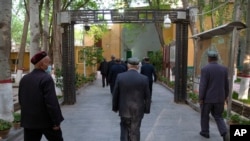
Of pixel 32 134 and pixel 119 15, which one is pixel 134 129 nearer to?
pixel 32 134

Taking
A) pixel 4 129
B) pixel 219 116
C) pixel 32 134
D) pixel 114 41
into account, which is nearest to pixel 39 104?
pixel 32 134

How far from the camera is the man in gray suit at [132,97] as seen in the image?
6.07 m

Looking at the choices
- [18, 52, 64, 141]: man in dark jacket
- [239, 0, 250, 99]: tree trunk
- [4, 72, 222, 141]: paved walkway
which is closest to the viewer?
[18, 52, 64, 141]: man in dark jacket

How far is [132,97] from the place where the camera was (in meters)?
6.08

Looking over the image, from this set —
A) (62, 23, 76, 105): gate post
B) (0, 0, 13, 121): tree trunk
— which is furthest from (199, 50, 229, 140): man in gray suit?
(62, 23, 76, 105): gate post

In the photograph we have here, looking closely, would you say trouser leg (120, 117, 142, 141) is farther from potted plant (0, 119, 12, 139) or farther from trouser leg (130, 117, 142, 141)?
potted plant (0, 119, 12, 139)

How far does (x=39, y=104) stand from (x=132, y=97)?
5.37ft

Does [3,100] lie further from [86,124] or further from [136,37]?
[136,37]

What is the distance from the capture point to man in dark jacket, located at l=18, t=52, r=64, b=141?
4.98 metres

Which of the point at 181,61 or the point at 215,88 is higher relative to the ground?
the point at 181,61

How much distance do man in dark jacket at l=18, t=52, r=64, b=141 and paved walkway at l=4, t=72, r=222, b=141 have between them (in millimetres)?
2984

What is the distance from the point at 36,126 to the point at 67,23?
30.7ft

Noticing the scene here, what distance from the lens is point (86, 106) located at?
1388 cm

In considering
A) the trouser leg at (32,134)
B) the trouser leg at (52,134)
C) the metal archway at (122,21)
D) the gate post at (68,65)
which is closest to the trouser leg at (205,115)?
the trouser leg at (52,134)
